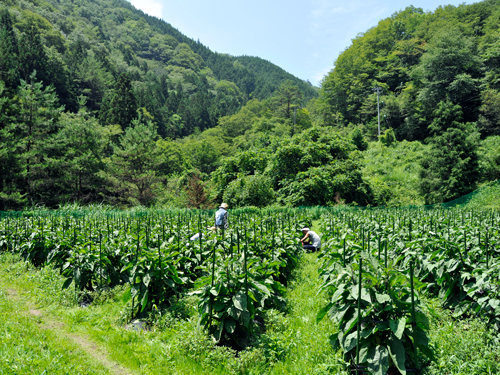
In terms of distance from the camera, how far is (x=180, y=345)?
3.29 meters

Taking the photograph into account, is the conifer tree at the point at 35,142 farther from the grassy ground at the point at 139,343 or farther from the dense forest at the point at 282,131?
the grassy ground at the point at 139,343

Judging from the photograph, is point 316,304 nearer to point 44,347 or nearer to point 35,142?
point 44,347

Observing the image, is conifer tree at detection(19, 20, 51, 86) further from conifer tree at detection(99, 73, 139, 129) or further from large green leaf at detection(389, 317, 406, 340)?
large green leaf at detection(389, 317, 406, 340)

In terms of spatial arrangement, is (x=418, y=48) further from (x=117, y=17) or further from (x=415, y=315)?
(x=117, y=17)

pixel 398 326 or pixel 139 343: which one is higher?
pixel 398 326

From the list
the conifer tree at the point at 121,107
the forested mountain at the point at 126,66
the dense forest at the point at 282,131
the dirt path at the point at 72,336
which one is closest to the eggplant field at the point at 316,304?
the dirt path at the point at 72,336

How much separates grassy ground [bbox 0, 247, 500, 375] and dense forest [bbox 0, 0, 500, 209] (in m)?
14.7

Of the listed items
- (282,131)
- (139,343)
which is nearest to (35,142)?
(139,343)

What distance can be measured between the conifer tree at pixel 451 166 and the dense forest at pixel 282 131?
97 millimetres

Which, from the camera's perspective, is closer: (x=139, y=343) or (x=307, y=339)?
(x=307, y=339)

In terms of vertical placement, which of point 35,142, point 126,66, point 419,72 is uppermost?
point 126,66

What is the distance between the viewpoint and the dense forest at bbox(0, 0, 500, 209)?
20.6 meters

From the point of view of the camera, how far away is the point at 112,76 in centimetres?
5419

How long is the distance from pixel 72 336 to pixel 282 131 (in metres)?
40.0
